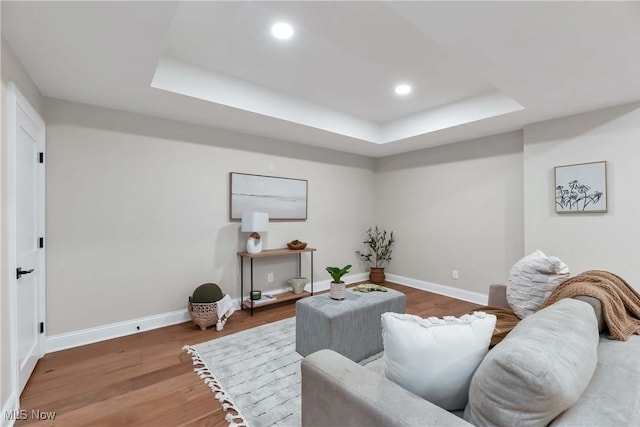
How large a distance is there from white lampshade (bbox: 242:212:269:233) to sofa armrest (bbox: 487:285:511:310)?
98.0 inches

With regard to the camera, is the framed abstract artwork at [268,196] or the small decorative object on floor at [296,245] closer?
the framed abstract artwork at [268,196]

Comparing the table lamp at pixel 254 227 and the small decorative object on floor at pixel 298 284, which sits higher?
the table lamp at pixel 254 227

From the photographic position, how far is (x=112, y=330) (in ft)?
9.61

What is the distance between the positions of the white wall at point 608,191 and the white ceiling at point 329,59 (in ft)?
0.64

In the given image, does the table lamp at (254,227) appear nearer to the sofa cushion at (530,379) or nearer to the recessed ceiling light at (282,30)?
the recessed ceiling light at (282,30)

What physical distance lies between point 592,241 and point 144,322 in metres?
4.67

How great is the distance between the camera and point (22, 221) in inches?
81.4

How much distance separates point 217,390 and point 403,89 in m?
3.24

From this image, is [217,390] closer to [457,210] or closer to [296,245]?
[296,245]

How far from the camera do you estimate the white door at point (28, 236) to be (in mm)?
1923

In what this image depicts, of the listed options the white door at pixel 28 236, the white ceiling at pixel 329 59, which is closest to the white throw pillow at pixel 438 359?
the white ceiling at pixel 329 59

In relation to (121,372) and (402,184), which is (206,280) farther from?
(402,184)

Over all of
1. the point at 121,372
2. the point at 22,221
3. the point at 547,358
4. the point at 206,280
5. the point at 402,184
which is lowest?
the point at 121,372

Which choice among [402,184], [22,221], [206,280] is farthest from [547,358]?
[402,184]
